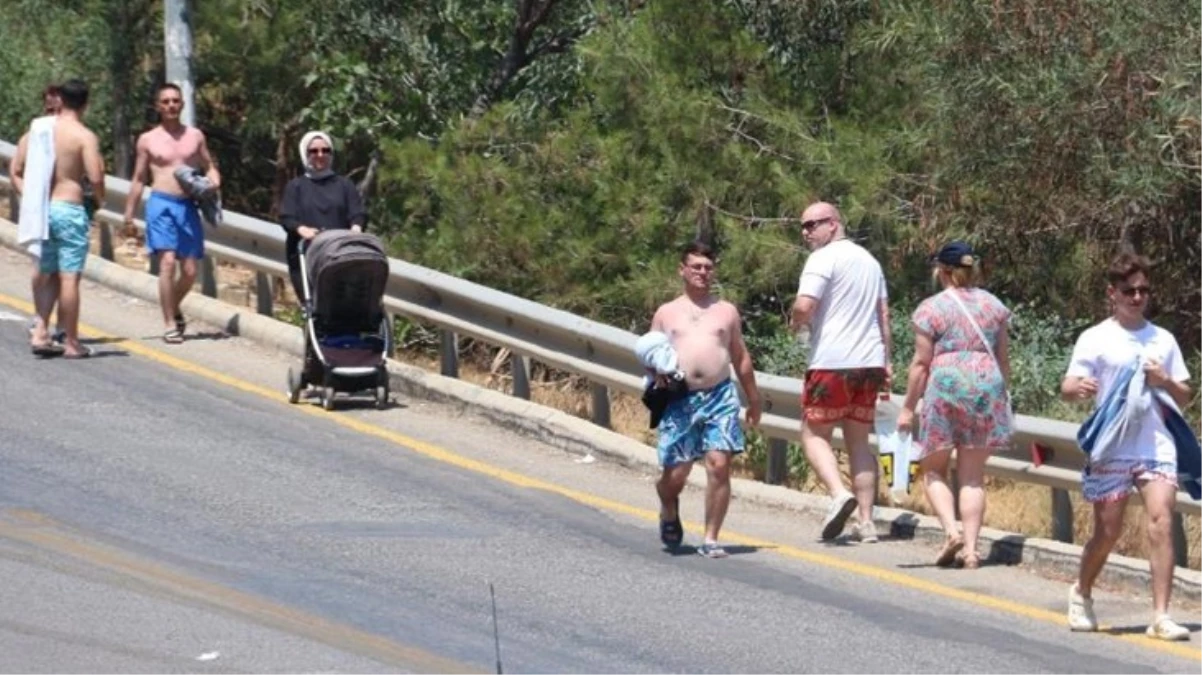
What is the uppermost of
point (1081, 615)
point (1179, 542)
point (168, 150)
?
point (168, 150)

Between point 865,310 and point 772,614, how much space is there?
2074mm

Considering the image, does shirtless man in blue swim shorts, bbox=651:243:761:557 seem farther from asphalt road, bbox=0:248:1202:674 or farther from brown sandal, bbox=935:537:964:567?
brown sandal, bbox=935:537:964:567

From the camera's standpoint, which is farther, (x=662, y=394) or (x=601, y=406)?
(x=601, y=406)

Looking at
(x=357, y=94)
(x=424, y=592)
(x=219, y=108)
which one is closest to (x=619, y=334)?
(x=424, y=592)

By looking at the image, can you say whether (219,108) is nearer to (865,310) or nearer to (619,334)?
(619,334)

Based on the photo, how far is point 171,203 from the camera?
53.3 feet

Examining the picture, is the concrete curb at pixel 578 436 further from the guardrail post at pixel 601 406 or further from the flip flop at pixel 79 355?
the flip flop at pixel 79 355

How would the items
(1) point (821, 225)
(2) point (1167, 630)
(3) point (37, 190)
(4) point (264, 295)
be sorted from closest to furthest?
(2) point (1167, 630) → (1) point (821, 225) → (3) point (37, 190) → (4) point (264, 295)

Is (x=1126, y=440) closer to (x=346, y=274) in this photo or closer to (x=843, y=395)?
(x=843, y=395)

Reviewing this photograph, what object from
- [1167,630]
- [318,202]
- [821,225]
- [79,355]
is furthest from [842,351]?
[79,355]

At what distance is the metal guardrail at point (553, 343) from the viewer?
37.7ft

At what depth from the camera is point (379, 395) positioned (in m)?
14.8

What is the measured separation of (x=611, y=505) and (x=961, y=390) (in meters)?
2.04

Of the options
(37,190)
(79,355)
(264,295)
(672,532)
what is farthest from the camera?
(264,295)
